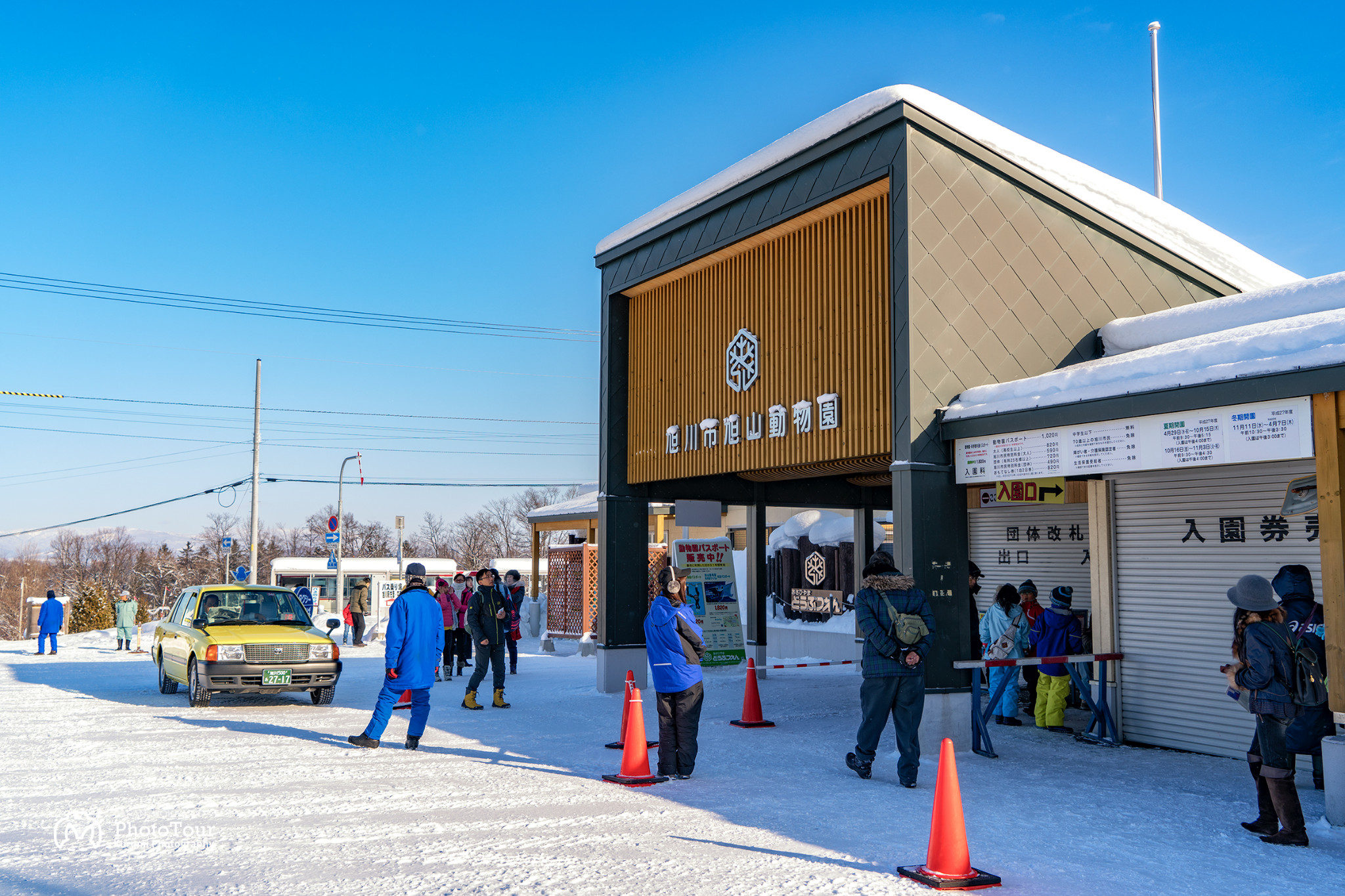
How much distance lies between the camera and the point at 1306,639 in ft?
21.7

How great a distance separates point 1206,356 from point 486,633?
840 centimetres

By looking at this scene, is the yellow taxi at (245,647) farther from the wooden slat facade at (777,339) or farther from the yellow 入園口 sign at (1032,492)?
the yellow 入園口 sign at (1032,492)

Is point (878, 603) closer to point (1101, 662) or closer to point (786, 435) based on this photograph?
point (1101, 662)

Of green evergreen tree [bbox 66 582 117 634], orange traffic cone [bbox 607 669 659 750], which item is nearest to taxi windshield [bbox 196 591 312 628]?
orange traffic cone [bbox 607 669 659 750]

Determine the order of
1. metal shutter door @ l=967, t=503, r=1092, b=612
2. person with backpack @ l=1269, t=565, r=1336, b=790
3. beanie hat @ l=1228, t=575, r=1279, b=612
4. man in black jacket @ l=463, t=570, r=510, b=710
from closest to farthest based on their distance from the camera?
beanie hat @ l=1228, t=575, r=1279, b=612
person with backpack @ l=1269, t=565, r=1336, b=790
man in black jacket @ l=463, t=570, r=510, b=710
metal shutter door @ l=967, t=503, r=1092, b=612

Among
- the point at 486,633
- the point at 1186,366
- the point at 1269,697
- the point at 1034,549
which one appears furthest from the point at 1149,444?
the point at 486,633

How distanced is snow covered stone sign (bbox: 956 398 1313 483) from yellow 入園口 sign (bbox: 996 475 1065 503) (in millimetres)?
1473

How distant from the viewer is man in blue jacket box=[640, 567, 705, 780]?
25.9 ft

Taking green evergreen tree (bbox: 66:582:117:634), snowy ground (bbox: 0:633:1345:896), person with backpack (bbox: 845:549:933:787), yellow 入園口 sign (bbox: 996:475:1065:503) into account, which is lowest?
green evergreen tree (bbox: 66:582:117:634)

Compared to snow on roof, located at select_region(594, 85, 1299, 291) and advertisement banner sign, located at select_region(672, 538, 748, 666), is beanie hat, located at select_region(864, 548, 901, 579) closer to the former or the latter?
snow on roof, located at select_region(594, 85, 1299, 291)

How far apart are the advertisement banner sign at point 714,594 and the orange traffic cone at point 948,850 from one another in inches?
374

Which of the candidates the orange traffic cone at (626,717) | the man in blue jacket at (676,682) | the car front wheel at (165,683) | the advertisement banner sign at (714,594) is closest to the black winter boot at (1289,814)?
the man in blue jacket at (676,682)

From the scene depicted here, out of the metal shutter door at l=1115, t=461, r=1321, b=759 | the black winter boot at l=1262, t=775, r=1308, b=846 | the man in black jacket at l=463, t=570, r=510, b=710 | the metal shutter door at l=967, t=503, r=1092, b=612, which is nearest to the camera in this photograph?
the black winter boot at l=1262, t=775, r=1308, b=846

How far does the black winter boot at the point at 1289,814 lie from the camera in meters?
5.96
